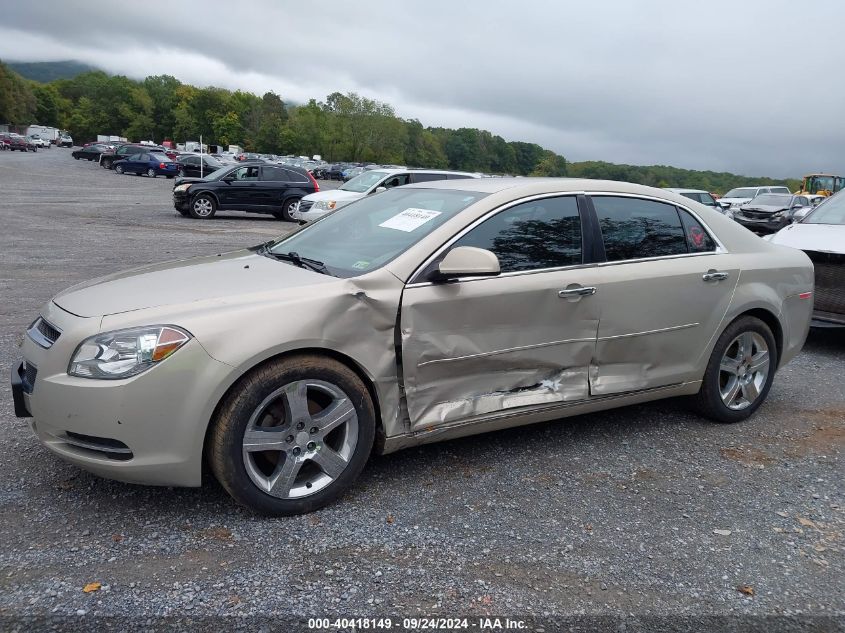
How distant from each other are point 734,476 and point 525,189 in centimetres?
202

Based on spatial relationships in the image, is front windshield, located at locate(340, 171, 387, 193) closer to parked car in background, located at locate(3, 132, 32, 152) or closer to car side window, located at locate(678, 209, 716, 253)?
car side window, located at locate(678, 209, 716, 253)

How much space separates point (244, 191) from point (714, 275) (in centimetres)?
1767

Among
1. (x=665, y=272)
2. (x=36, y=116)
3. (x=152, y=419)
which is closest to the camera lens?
(x=152, y=419)

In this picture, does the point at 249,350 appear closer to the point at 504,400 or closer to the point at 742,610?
the point at 504,400

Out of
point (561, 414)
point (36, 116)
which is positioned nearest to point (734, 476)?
point (561, 414)

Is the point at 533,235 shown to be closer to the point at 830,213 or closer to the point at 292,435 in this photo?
the point at 292,435

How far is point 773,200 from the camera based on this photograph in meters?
26.2

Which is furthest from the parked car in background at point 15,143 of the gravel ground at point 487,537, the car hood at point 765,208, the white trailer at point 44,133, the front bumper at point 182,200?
the gravel ground at point 487,537

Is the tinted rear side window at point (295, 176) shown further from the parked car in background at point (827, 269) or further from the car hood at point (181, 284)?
the car hood at point (181, 284)

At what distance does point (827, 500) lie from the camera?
388 cm

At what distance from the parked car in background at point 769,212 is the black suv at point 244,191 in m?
14.7

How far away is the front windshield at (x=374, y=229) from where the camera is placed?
153 inches

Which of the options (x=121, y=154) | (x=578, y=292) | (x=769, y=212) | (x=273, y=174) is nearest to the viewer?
(x=578, y=292)

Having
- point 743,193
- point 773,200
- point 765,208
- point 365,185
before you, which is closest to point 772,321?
point 365,185
